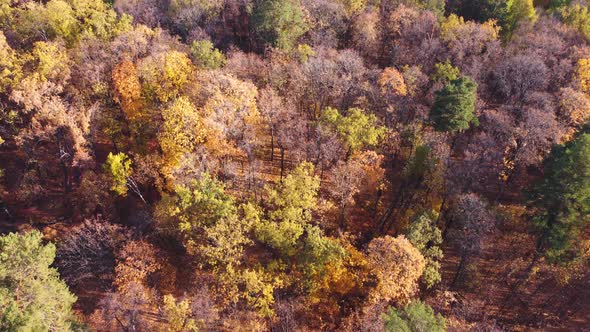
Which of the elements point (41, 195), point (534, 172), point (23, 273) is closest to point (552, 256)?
point (534, 172)

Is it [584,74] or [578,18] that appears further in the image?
[578,18]

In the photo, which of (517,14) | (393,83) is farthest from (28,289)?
(517,14)

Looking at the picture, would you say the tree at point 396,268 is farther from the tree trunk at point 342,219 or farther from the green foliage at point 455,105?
the green foliage at point 455,105

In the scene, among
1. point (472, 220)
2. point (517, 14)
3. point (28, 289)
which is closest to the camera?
point (28, 289)

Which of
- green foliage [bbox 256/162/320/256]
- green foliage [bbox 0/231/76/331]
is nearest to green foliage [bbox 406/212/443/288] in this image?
green foliage [bbox 256/162/320/256]

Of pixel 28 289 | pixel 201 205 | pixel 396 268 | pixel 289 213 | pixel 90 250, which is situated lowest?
pixel 90 250

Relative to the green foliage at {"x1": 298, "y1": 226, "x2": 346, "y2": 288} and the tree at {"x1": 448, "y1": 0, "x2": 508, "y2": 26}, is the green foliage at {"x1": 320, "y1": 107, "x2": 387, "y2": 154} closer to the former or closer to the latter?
the green foliage at {"x1": 298, "y1": 226, "x2": 346, "y2": 288}

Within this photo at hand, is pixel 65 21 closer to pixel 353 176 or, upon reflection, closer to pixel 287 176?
pixel 287 176

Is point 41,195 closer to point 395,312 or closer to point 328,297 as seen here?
point 328,297
